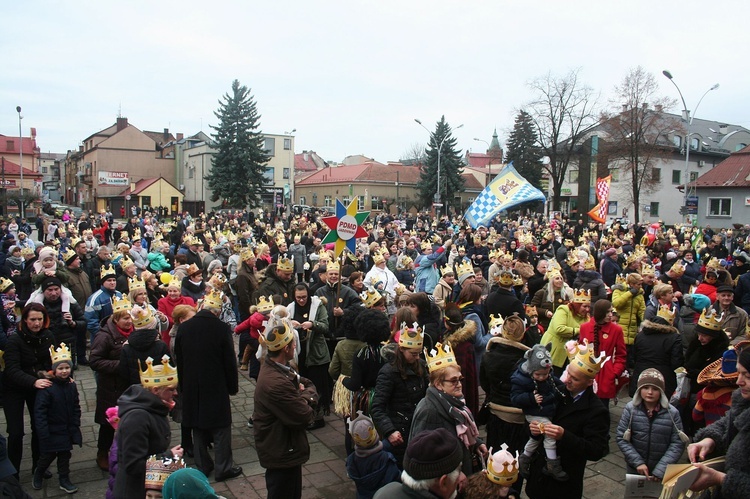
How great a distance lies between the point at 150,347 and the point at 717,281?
8.51 m

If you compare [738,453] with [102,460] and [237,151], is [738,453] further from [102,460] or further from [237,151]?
[237,151]

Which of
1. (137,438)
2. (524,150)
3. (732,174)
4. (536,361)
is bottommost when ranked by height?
(137,438)

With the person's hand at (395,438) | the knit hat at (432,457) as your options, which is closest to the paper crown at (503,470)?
the knit hat at (432,457)

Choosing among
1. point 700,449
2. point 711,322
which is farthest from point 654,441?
point 711,322

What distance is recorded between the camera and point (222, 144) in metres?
50.0

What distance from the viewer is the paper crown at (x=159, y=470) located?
3.31 meters

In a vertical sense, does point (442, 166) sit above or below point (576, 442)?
above

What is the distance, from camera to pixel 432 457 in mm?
2615

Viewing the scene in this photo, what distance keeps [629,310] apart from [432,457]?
612cm

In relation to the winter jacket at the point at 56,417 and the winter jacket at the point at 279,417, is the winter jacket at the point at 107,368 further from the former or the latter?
the winter jacket at the point at 279,417

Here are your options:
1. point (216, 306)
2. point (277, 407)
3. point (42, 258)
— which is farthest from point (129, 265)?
point (277, 407)

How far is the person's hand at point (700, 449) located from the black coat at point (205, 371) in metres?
3.92

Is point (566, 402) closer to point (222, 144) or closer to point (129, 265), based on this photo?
point (129, 265)

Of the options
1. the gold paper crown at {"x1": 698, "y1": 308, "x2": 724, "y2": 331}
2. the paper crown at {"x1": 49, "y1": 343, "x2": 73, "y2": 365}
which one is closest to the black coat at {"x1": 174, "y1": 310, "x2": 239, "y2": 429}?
the paper crown at {"x1": 49, "y1": 343, "x2": 73, "y2": 365}
